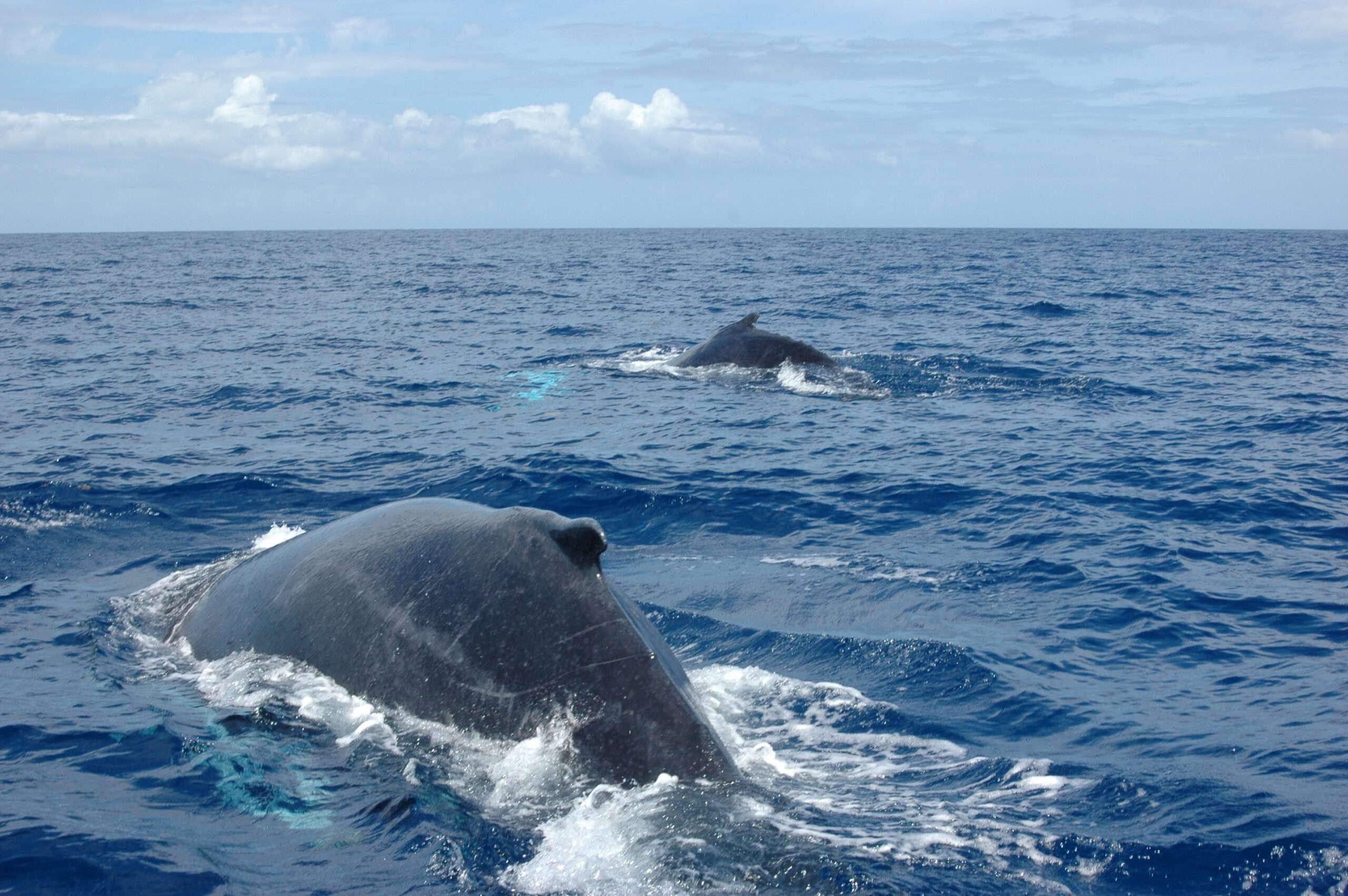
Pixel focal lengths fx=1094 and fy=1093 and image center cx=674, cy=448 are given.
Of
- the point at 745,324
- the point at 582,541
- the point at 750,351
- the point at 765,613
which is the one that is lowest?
the point at 765,613

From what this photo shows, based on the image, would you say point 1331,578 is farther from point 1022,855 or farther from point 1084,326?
point 1084,326

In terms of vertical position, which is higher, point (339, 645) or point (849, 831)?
point (339, 645)

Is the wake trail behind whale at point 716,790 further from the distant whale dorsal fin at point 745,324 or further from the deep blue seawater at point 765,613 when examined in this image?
the distant whale dorsal fin at point 745,324

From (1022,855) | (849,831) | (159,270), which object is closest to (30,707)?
(849,831)

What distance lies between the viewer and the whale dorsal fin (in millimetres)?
5980

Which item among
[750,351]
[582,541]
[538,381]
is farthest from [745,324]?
[582,541]

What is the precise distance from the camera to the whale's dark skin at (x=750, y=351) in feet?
82.0

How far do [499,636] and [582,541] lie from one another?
68 centimetres

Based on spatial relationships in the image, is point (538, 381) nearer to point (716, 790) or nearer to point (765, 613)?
point (765, 613)

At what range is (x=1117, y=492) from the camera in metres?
15.4

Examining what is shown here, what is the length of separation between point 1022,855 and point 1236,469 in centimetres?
1298

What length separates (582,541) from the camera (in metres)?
6.04

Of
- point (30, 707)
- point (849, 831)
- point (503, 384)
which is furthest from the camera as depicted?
point (503, 384)

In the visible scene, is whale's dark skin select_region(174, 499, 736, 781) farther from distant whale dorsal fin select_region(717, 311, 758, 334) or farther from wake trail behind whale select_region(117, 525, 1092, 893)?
distant whale dorsal fin select_region(717, 311, 758, 334)
